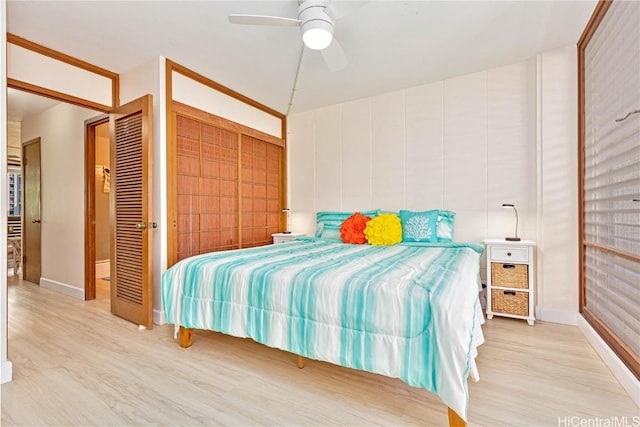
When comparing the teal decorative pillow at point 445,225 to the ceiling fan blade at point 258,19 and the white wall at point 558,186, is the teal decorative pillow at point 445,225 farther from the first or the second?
the ceiling fan blade at point 258,19

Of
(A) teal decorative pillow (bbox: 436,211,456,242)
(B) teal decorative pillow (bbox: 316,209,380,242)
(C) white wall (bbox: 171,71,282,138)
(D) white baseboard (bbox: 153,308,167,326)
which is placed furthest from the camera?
(B) teal decorative pillow (bbox: 316,209,380,242)

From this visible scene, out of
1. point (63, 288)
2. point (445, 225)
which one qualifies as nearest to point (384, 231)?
point (445, 225)

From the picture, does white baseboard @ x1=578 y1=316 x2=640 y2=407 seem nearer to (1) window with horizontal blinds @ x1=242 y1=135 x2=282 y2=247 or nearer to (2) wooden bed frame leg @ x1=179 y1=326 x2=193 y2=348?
(2) wooden bed frame leg @ x1=179 y1=326 x2=193 y2=348

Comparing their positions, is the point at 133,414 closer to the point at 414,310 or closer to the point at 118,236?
the point at 414,310

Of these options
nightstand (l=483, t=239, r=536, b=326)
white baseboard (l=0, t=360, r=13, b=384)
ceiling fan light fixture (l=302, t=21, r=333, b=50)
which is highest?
ceiling fan light fixture (l=302, t=21, r=333, b=50)

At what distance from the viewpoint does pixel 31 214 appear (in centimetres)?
466

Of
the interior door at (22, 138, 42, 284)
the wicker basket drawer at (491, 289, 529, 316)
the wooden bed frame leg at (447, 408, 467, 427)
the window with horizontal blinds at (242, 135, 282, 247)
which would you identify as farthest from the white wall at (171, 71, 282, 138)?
the wicker basket drawer at (491, 289, 529, 316)

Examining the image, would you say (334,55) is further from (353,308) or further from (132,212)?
(132,212)

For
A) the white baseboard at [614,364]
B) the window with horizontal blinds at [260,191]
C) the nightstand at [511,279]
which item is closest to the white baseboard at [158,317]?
the window with horizontal blinds at [260,191]

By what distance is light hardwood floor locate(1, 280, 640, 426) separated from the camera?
154 centimetres

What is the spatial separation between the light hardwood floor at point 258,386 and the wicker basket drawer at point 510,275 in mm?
448

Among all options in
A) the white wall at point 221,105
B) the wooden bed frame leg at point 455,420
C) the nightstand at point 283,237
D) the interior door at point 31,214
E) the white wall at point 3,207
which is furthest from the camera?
the interior door at point 31,214

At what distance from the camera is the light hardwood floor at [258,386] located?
154cm

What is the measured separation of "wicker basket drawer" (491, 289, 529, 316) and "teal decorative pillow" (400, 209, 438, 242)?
0.74 meters
